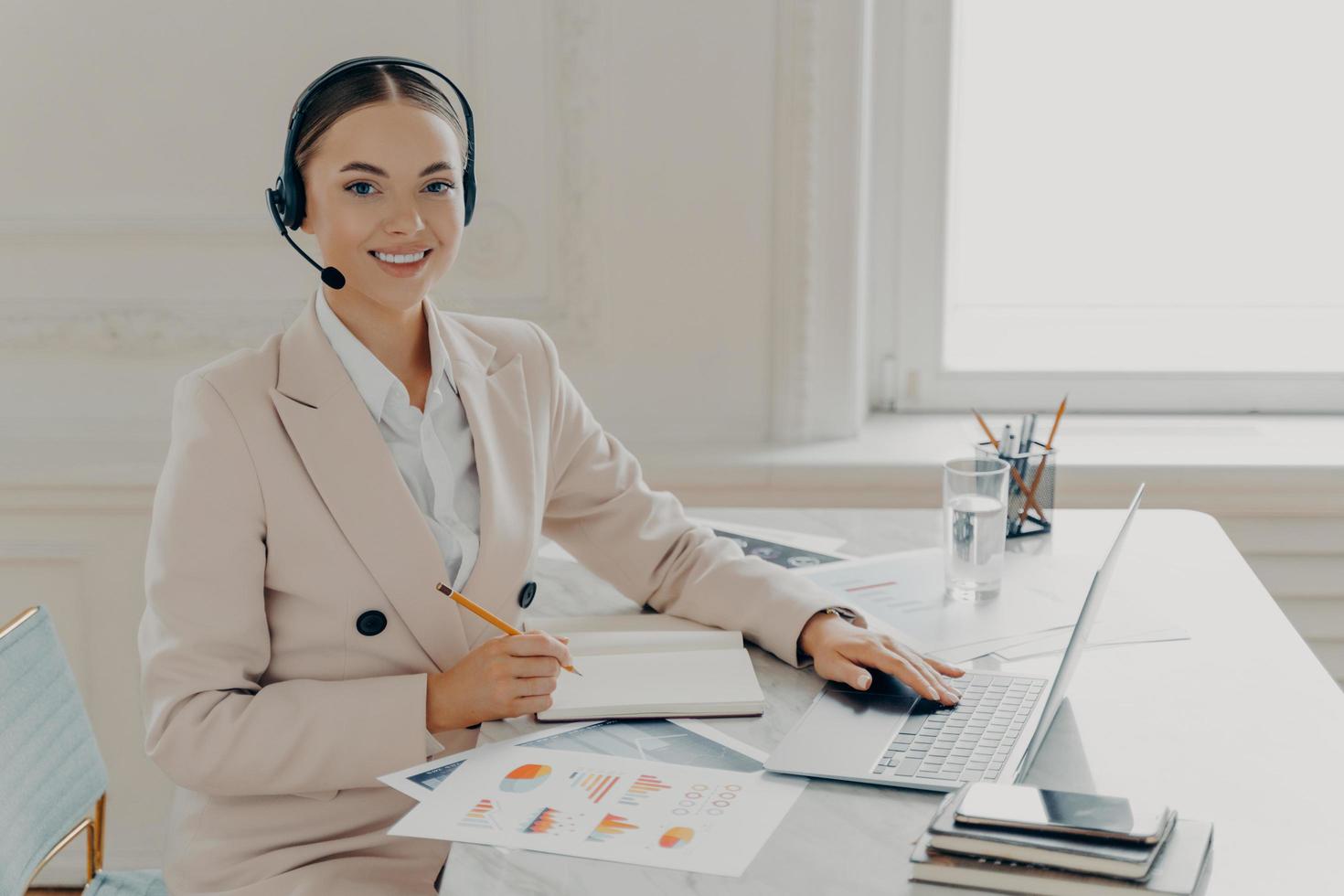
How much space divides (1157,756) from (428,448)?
2.62 feet

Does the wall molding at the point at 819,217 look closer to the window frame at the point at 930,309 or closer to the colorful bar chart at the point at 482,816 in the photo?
the window frame at the point at 930,309

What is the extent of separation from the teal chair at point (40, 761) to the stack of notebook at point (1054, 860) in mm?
930

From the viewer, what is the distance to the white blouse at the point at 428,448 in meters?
1.47

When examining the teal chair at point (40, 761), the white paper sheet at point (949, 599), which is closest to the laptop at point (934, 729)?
the white paper sheet at point (949, 599)

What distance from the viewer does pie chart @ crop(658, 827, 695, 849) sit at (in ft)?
3.42

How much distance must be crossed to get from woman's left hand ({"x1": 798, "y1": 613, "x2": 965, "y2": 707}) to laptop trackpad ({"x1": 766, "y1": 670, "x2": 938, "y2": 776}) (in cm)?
2

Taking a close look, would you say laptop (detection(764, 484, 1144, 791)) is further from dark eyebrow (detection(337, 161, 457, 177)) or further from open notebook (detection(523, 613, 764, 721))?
dark eyebrow (detection(337, 161, 457, 177))

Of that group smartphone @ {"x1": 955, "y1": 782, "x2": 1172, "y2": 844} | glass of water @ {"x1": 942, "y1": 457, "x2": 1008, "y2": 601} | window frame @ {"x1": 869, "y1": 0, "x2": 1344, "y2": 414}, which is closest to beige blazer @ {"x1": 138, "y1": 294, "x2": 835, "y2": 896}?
glass of water @ {"x1": 942, "y1": 457, "x2": 1008, "y2": 601}

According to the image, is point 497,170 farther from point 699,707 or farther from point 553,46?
point 699,707

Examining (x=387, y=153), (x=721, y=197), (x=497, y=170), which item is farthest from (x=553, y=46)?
(x=387, y=153)

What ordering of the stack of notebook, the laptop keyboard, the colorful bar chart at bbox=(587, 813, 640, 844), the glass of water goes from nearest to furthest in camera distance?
the stack of notebook, the colorful bar chart at bbox=(587, 813, 640, 844), the laptop keyboard, the glass of water

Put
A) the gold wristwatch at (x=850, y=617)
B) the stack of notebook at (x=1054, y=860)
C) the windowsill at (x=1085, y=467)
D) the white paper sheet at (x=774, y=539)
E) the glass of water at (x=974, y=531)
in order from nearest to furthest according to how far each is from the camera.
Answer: the stack of notebook at (x=1054, y=860) < the gold wristwatch at (x=850, y=617) < the glass of water at (x=974, y=531) < the white paper sheet at (x=774, y=539) < the windowsill at (x=1085, y=467)

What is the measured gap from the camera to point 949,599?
5.26ft

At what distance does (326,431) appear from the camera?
4.57 ft
